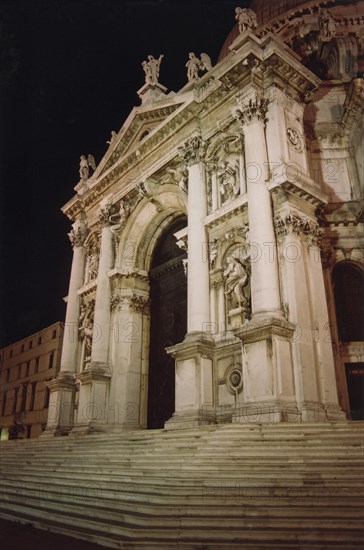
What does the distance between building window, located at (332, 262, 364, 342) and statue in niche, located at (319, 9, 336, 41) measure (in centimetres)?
1002

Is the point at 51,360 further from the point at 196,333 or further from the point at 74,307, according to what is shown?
the point at 196,333

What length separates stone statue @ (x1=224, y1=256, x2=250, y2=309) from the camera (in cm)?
1223

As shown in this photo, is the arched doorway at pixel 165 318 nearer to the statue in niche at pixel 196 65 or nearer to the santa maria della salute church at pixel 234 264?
the santa maria della salute church at pixel 234 264

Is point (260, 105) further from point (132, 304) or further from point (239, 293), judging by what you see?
point (132, 304)

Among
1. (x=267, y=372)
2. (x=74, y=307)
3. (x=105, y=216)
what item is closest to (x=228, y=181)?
(x=267, y=372)

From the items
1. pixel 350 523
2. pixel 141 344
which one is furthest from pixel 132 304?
pixel 350 523

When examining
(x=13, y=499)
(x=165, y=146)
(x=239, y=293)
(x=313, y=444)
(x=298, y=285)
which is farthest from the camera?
(x=165, y=146)

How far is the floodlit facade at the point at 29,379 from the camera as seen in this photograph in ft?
114

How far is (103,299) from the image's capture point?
17594 mm

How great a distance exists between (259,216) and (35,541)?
345 inches

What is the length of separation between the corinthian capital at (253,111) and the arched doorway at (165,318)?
217 inches

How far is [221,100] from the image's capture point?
14.3 m

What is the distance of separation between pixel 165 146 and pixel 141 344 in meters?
7.65

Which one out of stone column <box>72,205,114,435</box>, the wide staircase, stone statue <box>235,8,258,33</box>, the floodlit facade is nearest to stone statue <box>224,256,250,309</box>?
the wide staircase
